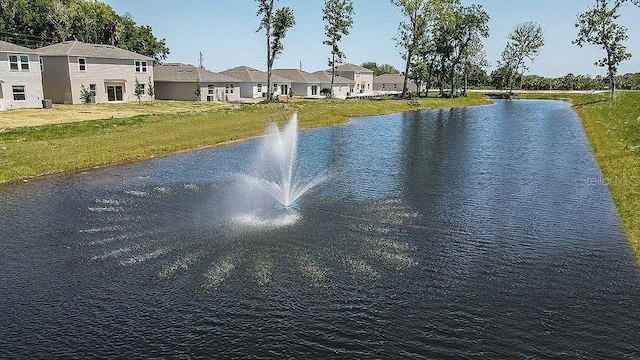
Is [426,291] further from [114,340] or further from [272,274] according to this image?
[114,340]

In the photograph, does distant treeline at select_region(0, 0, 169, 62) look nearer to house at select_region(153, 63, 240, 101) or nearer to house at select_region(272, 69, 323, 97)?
house at select_region(153, 63, 240, 101)

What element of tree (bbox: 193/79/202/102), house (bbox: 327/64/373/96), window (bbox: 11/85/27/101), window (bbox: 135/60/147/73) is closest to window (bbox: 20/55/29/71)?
window (bbox: 11/85/27/101)

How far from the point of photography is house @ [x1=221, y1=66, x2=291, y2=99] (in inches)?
3393

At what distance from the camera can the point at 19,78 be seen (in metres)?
49.4

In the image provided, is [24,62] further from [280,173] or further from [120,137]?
[280,173]

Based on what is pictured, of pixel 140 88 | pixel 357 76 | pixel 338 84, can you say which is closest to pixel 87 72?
pixel 140 88

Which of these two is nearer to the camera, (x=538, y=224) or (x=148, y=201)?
(x=538, y=224)

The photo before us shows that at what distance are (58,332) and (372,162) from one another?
2121 centimetres

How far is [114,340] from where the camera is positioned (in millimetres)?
9648

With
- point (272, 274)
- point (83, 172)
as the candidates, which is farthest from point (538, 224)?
point (83, 172)

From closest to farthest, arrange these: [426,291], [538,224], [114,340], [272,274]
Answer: [114,340] → [426,291] → [272,274] → [538,224]

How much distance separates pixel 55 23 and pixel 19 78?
124 ft

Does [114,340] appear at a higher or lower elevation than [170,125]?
lower

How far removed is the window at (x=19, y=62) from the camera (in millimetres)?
48875
